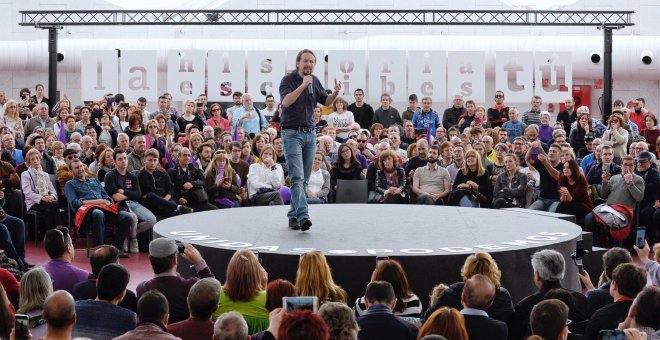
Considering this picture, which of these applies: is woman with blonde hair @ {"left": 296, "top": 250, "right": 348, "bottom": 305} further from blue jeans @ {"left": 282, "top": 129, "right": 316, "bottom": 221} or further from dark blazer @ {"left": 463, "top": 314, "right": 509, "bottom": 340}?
blue jeans @ {"left": 282, "top": 129, "right": 316, "bottom": 221}

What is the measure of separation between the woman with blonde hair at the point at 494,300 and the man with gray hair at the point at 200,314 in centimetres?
128

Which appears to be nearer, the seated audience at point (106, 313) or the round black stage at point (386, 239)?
the seated audience at point (106, 313)

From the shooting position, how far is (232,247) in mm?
6852

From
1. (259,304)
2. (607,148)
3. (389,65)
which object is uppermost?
(389,65)

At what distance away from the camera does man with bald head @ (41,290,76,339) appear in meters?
4.12

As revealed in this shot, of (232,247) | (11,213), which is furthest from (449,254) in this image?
(11,213)

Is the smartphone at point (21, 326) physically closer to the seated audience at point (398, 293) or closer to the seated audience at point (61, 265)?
the seated audience at point (398, 293)

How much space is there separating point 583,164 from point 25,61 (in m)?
10.9

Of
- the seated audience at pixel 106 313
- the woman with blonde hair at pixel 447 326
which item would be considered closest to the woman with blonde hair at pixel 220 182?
the seated audience at pixel 106 313

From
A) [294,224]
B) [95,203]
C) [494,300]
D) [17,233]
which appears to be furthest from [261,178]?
[494,300]

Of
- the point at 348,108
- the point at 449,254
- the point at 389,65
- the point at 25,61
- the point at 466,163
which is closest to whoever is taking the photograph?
the point at 449,254

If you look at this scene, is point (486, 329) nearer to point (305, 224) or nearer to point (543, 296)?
point (543, 296)

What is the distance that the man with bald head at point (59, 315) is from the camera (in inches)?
162

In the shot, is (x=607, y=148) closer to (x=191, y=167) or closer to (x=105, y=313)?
(x=191, y=167)
